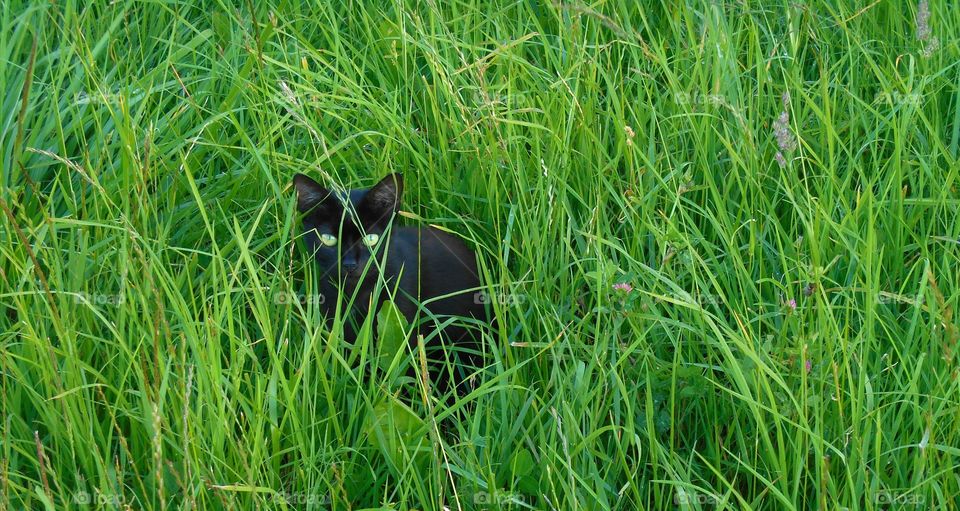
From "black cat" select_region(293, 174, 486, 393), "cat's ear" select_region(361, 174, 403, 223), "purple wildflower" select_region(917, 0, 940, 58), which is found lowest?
"black cat" select_region(293, 174, 486, 393)

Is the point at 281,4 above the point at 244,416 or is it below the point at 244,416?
above

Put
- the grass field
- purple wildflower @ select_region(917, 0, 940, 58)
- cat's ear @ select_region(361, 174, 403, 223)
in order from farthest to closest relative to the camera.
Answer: purple wildflower @ select_region(917, 0, 940, 58) < cat's ear @ select_region(361, 174, 403, 223) < the grass field

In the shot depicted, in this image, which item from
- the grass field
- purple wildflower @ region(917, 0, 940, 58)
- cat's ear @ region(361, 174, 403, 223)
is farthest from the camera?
purple wildflower @ region(917, 0, 940, 58)

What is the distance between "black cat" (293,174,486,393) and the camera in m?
2.79

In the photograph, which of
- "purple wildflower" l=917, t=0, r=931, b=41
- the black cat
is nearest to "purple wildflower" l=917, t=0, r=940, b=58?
"purple wildflower" l=917, t=0, r=931, b=41

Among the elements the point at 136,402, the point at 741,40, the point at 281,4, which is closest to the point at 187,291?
the point at 136,402

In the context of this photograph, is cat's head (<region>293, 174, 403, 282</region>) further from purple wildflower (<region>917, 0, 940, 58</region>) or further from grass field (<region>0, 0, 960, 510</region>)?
purple wildflower (<region>917, 0, 940, 58</region>)

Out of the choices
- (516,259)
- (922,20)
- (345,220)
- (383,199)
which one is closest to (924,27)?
(922,20)

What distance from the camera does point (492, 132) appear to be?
9.45 feet

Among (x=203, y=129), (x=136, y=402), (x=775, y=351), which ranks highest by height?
(x=203, y=129)

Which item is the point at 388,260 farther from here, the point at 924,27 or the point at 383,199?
the point at 924,27

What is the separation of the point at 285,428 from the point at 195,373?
253 mm

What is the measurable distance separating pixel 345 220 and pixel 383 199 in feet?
0.47

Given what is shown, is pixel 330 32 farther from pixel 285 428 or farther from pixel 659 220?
pixel 285 428
